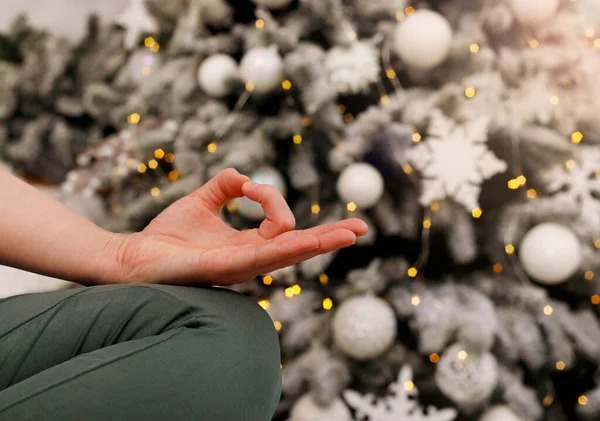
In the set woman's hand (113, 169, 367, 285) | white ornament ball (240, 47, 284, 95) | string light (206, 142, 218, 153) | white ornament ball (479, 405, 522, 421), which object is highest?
woman's hand (113, 169, 367, 285)

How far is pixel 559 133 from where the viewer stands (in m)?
1.41

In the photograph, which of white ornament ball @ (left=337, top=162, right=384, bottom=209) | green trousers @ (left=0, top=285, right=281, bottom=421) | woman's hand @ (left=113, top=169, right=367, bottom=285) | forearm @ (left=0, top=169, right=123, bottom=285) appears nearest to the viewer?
green trousers @ (left=0, top=285, right=281, bottom=421)

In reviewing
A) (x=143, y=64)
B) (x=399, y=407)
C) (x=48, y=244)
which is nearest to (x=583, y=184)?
(x=399, y=407)

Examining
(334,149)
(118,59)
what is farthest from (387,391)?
(118,59)

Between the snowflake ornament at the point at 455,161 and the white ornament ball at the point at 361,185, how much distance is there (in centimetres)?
10

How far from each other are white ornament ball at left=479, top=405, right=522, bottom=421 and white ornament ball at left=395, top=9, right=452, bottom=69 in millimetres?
794

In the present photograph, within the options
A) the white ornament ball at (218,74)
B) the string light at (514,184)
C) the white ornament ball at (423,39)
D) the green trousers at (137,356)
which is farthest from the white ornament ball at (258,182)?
the green trousers at (137,356)

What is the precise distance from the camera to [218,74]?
156 cm

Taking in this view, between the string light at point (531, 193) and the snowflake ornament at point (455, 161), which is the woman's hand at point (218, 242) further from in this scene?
the string light at point (531, 193)

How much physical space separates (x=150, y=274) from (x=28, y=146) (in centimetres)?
139

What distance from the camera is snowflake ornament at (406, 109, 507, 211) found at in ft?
4.37

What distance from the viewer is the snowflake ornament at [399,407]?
1280 millimetres

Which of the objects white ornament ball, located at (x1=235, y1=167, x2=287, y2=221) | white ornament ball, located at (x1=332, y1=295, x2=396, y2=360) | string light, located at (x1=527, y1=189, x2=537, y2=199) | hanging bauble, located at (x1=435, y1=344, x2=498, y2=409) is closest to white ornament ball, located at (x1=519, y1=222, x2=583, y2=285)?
string light, located at (x1=527, y1=189, x2=537, y2=199)

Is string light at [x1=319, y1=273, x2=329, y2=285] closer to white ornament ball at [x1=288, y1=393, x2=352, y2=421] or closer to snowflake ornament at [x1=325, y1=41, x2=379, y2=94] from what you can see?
white ornament ball at [x1=288, y1=393, x2=352, y2=421]
